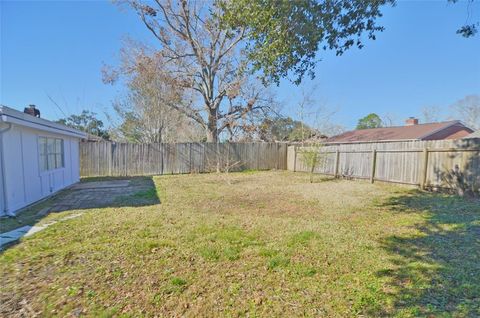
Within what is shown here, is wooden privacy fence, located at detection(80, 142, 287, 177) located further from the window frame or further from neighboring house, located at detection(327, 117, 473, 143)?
neighboring house, located at detection(327, 117, 473, 143)

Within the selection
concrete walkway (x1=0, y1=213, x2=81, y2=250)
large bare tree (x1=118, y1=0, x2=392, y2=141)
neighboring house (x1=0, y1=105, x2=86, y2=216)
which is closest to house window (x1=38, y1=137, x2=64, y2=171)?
neighboring house (x1=0, y1=105, x2=86, y2=216)

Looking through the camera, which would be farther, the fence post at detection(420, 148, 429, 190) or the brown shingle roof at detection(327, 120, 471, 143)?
the brown shingle roof at detection(327, 120, 471, 143)

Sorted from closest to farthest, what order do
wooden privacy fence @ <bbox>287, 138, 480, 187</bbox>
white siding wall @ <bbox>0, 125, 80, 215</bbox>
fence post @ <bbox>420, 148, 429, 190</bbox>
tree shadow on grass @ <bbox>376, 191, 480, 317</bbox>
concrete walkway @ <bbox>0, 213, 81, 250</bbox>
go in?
tree shadow on grass @ <bbox>376, 191, 480, 317</bbox>
concrete walkway @ <bbox>0, 213, 81, 250</bbox>
white siding wall @ <bbox>0, 125, 80, 215</bbox>
wooden privacy fence @ <bbox>287, 138, 480, 187</bbox>
fence post @ <bbox>420, 148, 429, 190</bbox>

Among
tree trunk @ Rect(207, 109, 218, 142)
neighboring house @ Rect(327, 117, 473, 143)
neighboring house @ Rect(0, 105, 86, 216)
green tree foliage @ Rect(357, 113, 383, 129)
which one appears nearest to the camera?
neighboring house @ Rect(0, 105, 86, 216)

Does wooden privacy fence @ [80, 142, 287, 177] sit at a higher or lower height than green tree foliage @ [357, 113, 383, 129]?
lower

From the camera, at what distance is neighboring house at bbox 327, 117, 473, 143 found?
619 inches

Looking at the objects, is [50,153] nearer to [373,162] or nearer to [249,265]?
[249,265]

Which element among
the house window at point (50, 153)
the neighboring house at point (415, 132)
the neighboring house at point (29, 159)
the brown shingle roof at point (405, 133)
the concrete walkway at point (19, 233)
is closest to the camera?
the concrete walkway at point (19, 233)

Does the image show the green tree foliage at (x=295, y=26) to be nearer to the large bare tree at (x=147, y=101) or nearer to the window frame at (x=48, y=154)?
the window frame at (x=48, y=154)

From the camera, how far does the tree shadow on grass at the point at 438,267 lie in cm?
216

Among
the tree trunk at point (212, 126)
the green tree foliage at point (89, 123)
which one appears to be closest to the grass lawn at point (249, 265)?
the tree trunk at point (212, 126)

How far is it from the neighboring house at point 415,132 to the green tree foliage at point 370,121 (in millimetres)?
14823

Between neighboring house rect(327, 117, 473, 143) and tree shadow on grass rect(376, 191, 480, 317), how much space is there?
12.4 metres

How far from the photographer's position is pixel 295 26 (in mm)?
4160
